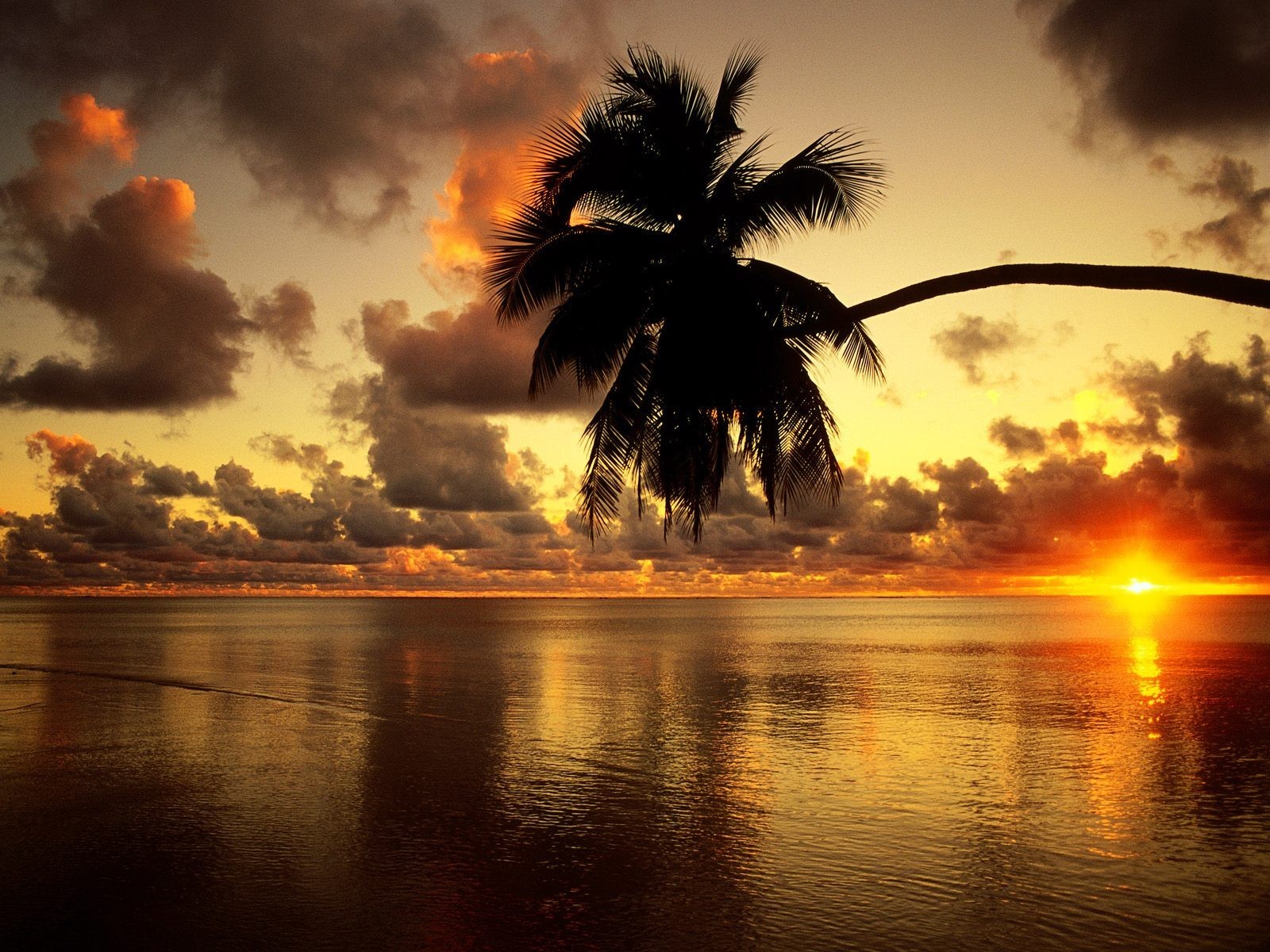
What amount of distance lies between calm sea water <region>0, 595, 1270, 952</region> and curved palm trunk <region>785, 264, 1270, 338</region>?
14.3 feet

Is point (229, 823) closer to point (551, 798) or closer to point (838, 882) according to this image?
point (551, 798)

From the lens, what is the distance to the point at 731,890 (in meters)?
7.78

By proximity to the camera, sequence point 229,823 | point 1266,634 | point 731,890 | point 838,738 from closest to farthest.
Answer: point 731,890, point 229,823, point 838,738, point 1266,634

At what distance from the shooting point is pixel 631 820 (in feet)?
33.7

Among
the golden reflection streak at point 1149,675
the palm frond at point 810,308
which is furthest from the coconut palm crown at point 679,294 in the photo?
the golden reflection streak at point 1149,675

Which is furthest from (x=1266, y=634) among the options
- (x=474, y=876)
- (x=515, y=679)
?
(x=474, y=876)

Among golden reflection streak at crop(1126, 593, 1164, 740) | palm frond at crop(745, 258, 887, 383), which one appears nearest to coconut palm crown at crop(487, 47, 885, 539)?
palm frond at crop(745, 258, 887, 383)

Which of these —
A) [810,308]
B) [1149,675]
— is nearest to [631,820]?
[810,308]

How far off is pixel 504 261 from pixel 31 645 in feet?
148

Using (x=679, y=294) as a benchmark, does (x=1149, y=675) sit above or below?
below

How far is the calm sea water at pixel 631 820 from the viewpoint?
7.06m

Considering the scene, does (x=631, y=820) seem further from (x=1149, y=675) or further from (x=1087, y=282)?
(x=1149, y=675)

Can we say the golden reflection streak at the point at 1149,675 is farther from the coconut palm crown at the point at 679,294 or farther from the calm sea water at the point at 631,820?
the coconut palm crown at the point at 679,294

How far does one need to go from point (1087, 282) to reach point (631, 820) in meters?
6.83
